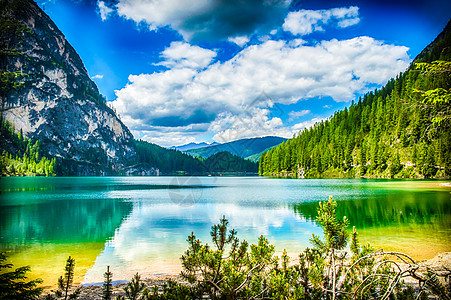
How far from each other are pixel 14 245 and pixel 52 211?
1679 cm

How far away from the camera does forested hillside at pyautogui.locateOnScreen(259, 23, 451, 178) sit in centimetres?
9094

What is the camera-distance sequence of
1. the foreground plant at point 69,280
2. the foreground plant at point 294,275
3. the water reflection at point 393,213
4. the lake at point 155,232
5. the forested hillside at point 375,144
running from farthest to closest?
1. the forested hillside at point 375,144
2. the water reflection at point 393,213
3. the lake at point 155,232
4. the foreground plant at point 69,280
5. the foreground plant at point 294,275

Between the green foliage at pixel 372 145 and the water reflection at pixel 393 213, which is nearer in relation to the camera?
the water reflection at pixel 393 213

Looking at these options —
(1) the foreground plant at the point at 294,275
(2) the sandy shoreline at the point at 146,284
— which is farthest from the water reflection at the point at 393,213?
(1) the foreground plant at the point at 294,275

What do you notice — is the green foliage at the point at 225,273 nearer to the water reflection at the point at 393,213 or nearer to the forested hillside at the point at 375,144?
the water reflection at the point at 393,213

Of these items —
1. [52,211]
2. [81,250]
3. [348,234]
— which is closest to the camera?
[348,234]

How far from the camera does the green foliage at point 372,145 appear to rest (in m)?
92.2

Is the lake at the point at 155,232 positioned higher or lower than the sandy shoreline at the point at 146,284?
lower

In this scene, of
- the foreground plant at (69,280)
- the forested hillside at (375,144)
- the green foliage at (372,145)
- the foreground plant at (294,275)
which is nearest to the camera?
the foreground plant at (294,275)

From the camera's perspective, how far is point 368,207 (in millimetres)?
32625

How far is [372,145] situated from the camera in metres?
120

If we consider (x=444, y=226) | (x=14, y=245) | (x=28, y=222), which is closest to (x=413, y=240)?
(x=444, y=226)

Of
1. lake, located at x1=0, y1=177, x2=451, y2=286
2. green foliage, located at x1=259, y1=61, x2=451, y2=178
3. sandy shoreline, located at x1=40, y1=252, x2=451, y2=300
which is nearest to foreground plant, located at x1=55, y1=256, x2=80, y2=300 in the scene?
sandy shoreline, located at x1=40, y1=252, x2=451, y2=300

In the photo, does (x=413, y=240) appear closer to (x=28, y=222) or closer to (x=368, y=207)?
(x=368, y=207)
